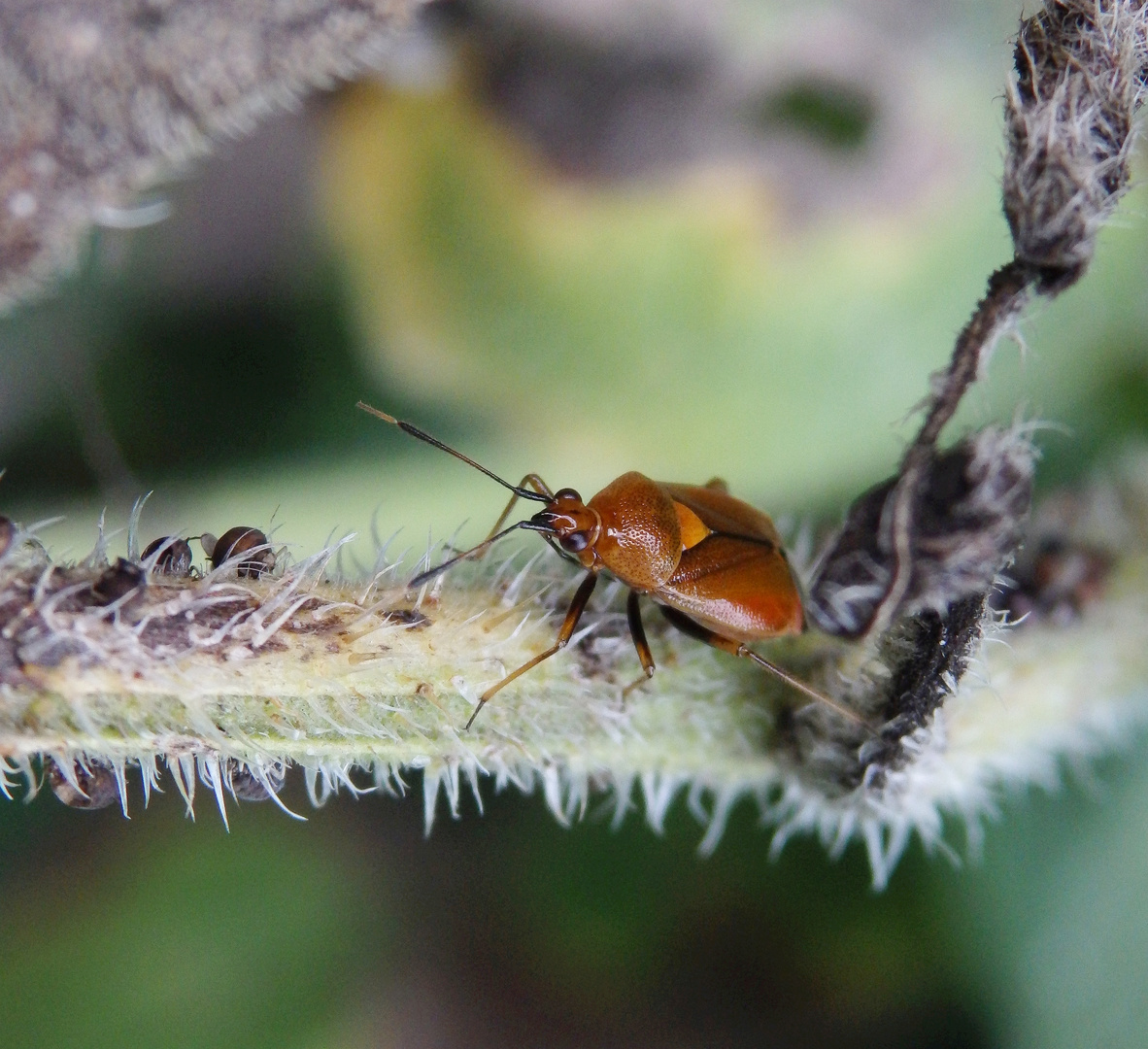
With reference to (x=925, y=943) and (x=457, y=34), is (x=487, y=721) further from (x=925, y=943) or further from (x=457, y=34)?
(x=457, y=34)

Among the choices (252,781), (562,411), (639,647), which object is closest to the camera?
(252,781)

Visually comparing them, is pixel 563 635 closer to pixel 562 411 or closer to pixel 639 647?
pixel 639 647

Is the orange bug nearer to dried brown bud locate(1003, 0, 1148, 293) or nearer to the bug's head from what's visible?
the bug's head

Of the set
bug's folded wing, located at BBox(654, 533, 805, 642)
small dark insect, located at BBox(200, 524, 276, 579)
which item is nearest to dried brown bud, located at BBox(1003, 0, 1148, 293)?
bug's folded wing, located at BBox(654, 533, 805, 642)

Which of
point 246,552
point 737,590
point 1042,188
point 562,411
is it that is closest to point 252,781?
point 246,552

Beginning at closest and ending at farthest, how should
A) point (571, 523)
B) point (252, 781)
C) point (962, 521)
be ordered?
1. point (962, 521)
2. point (252, 781)
3. point (571, 523)

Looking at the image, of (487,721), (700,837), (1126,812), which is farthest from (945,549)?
(1126,812)

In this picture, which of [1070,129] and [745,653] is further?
[745,653]
